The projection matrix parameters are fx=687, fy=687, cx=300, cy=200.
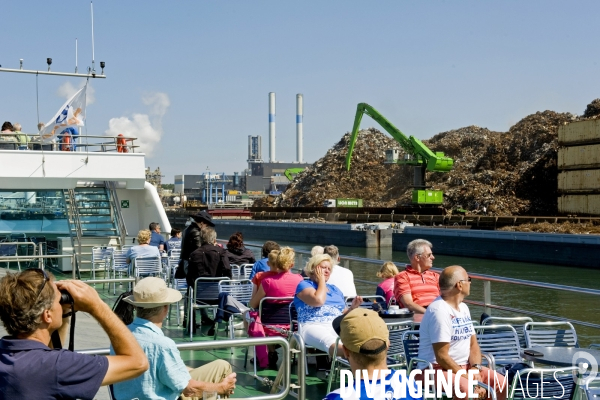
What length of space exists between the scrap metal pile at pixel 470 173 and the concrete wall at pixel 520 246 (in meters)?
17.7

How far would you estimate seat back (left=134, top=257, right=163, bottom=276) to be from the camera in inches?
406

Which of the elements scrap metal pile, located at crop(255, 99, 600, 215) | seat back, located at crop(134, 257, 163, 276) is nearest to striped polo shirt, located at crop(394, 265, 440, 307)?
seat back, located at crop(134, 257, 163, 276)

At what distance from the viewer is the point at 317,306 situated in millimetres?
5797

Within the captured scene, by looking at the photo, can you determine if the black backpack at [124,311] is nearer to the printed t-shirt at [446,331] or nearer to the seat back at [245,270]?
the printed t-shirt at [446,331]

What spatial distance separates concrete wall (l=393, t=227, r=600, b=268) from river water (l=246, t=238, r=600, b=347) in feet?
1.43

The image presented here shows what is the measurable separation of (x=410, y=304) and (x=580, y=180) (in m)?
39.7

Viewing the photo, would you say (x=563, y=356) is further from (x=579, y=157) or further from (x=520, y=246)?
(x=579, y=157)

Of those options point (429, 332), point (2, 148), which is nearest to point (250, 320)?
point (429, 332)

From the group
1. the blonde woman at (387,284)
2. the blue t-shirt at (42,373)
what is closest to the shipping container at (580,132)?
the blonde woman at (387,284)

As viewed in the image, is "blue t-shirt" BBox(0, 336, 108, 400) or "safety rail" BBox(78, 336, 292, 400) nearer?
"blue t-shirt" BBox(0, 336, 108, 400)

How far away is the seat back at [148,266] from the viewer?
10312 mm

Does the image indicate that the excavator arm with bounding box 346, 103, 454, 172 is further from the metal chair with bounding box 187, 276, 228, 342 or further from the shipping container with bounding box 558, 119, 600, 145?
the metal chair with bounding box 187, 276, 228, 342

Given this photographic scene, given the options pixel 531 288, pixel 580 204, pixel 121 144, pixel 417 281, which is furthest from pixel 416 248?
pixel 580 204

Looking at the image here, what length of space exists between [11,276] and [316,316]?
3550 mm
